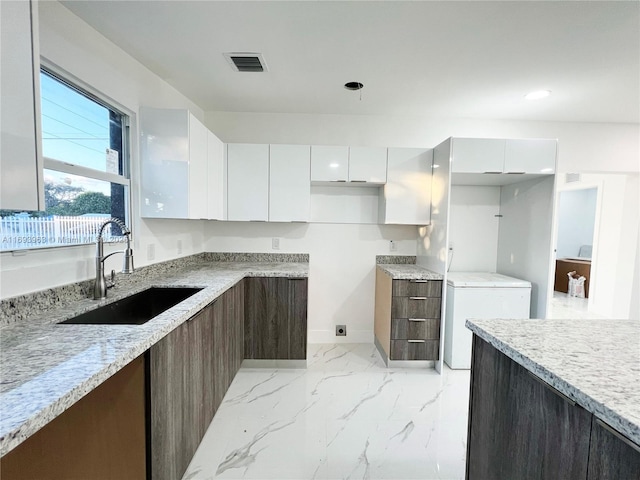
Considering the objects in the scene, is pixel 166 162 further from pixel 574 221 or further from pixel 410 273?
pixel 574 221

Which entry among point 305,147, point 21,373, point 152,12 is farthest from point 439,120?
point 21,373

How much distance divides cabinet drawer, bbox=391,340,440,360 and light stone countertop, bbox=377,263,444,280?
0.60m

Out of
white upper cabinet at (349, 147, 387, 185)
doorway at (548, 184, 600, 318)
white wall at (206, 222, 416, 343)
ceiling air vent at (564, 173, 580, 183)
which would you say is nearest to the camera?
white upper cabinet at (349, 147, 387, 185)

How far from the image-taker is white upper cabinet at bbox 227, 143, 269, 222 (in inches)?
114

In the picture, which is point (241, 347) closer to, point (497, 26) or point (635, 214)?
point (497, 26)

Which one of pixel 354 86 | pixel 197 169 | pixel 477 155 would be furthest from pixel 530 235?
pixel 197 169

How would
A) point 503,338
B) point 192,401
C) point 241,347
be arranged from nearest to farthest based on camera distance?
point 503,338 → point 192,401 → point 241,347

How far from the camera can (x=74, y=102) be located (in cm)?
168

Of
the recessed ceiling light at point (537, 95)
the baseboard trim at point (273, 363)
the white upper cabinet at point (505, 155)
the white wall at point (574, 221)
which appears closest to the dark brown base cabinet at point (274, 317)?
the baseboard trim at point (273, 363)

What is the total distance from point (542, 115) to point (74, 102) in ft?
12.9

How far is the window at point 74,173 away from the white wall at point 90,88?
0.06 metres

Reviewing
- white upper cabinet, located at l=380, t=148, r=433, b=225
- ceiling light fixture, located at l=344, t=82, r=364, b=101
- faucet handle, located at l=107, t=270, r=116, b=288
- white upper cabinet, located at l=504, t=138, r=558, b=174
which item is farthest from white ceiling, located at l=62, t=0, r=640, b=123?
faucet handle, located at l=107, t=270, r=116, b=288

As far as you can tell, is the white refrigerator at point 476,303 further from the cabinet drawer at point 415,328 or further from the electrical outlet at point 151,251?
the electrical outlet at point 151,251

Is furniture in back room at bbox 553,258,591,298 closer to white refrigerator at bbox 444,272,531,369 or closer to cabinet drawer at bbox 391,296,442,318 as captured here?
white refrigerator at bbox 444,272,531,369
